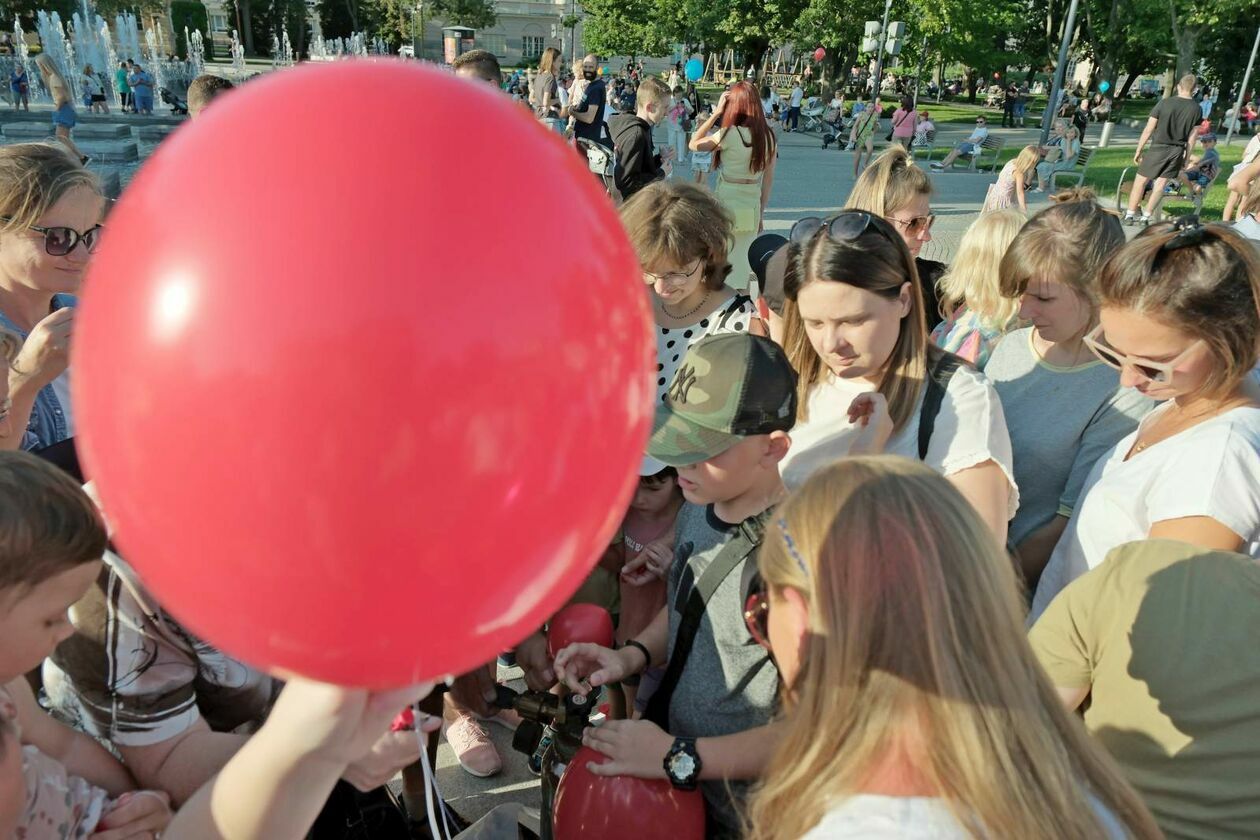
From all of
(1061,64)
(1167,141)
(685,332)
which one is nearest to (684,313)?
(685,332)

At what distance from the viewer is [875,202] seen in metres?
4.02

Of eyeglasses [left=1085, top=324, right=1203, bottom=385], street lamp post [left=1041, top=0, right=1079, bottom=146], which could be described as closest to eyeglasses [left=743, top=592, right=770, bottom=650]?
eyeglasses [left=1085, top=324, right=1203, bottom=385]

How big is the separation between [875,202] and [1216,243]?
2.00 m

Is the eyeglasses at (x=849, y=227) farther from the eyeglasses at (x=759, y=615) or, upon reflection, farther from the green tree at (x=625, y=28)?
the green tree at (x=625, y=28)

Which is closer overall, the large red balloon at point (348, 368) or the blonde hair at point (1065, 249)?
the large red balloon at point (348, 368)

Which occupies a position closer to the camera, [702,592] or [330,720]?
[330,720]

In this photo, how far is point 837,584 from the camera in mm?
1351

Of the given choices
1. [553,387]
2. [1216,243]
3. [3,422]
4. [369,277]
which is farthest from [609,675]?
[1216,243]

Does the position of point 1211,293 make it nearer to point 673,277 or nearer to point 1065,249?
point 1065,249

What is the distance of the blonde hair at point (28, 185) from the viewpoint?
8.39 ft

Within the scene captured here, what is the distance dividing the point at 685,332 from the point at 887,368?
1142mm

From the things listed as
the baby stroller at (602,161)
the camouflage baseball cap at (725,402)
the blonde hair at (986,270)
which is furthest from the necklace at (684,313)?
the baby stroller at (602,161)

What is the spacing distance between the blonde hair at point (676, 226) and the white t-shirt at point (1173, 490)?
1.64 m

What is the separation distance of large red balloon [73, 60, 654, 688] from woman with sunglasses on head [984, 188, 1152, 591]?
7.05ft
